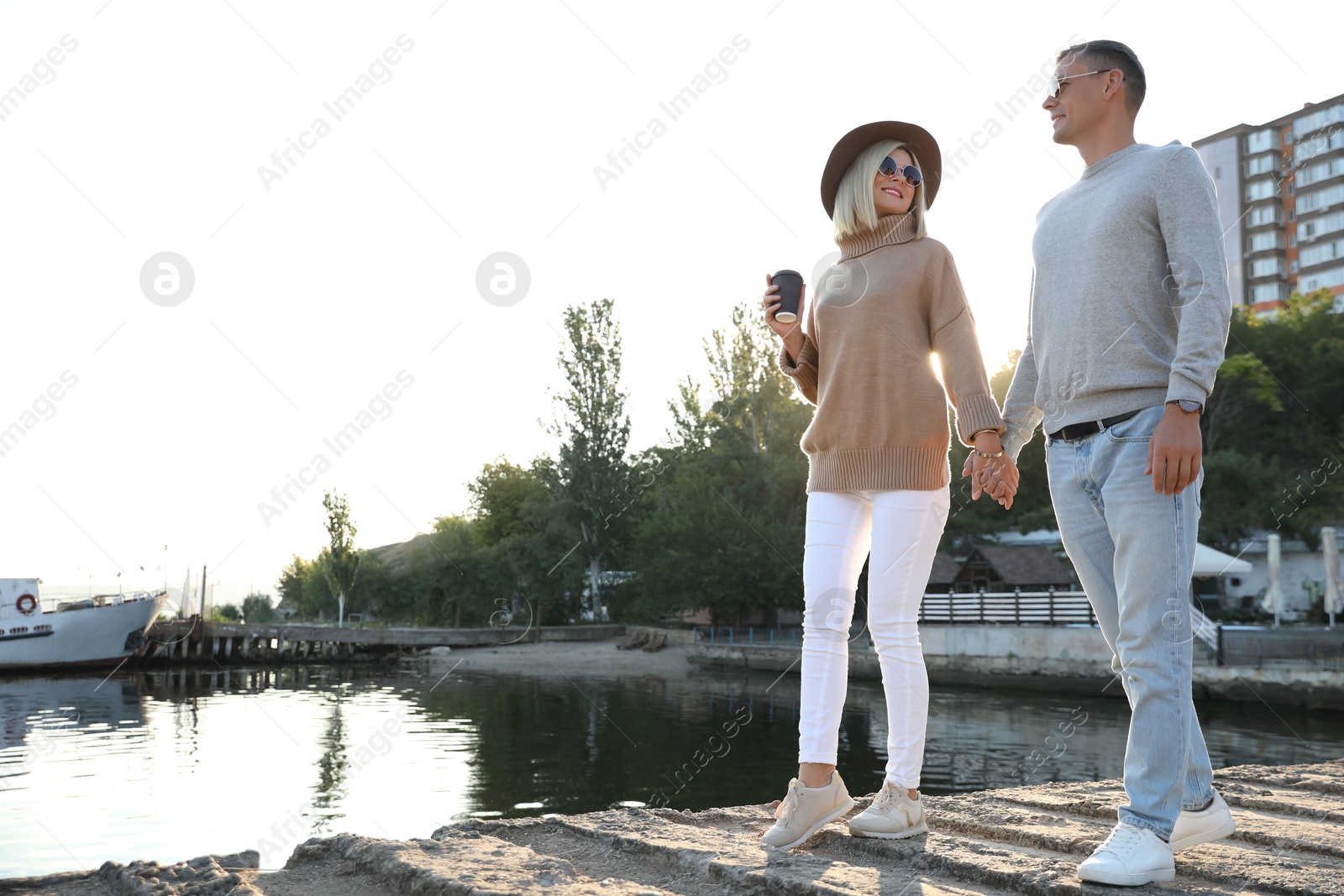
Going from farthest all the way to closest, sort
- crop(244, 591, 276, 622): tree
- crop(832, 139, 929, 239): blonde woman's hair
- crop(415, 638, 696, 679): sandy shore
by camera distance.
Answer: crop(244, 591, 276, 622): tree, crop(415, 638, 696, 679): sandy shore, crop(832, 139, 929, 239): blonde woman's hair

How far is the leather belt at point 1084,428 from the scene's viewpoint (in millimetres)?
2420

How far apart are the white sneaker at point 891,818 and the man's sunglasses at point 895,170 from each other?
1818 millimetres

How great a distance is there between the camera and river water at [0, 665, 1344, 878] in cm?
956

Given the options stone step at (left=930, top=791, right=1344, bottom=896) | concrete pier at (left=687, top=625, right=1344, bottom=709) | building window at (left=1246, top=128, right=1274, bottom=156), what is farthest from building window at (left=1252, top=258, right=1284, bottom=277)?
stone step at (left=930, top=791, right=1344, bottom=896)

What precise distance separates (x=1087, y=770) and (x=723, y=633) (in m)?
25.6

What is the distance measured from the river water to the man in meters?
6.44

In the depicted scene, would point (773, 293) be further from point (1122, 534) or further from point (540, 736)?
point (540, 736)

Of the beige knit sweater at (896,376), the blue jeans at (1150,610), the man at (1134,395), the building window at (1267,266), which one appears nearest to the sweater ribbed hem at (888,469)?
the beige knit sweater at (896,376)

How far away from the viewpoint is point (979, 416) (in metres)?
2.83

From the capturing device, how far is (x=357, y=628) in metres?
45.4

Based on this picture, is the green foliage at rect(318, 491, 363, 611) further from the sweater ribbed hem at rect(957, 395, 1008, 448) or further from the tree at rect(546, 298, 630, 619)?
the sweater ribbed hem at rect(957, 395, 1008, 448)

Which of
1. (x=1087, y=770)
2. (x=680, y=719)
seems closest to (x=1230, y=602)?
(x=680, y=719)

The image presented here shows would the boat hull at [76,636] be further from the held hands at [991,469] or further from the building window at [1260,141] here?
the building window at [1260,141]

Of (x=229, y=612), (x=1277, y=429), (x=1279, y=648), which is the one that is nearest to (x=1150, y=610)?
(x=1279, y=648)
